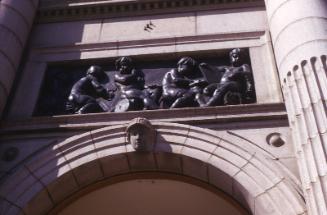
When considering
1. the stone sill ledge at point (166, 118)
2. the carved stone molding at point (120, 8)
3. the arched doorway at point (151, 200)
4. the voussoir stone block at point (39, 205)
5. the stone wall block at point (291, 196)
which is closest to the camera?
the stone wall block at point (291, 196)

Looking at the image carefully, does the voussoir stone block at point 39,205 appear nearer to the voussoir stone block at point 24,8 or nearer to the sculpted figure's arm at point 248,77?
the sculpted figure's arm at point 248,77

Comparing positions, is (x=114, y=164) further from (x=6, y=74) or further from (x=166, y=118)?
(x=6, y=74)

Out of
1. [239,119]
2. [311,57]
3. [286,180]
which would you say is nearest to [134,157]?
[239,119]

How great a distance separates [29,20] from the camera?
11586 millimetres

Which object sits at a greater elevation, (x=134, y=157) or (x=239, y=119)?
(x=239, y=119)

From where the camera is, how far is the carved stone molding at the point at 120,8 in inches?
456

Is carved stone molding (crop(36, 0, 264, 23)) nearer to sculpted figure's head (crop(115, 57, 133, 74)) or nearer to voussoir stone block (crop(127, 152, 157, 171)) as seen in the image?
sculpted figure's head (crop(115, 57, 133, 74))

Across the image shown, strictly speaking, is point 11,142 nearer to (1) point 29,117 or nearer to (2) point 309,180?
(1) point 29,117

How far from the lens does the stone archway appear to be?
8273 millimetres

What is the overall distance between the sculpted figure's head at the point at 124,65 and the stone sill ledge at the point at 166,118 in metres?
1.34

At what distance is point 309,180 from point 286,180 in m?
0.66

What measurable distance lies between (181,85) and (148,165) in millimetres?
1848

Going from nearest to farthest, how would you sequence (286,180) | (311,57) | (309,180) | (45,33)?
(309,180) < (286,180) < (311,57) < (45,33)

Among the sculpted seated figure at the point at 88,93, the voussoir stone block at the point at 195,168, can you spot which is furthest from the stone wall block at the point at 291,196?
the sculpted seated figure at the point at 88,93
